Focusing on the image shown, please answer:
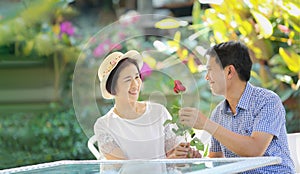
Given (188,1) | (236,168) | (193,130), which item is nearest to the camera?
(236,168)

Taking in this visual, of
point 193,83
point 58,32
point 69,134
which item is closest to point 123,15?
point 58,32

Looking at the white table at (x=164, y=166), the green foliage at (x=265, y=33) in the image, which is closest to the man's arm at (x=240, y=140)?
the white table at (x=164, y=166)

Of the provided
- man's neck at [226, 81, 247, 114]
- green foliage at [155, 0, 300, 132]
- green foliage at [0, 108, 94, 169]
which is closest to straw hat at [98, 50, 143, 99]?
man's neck at [226, 81, 247, 114]

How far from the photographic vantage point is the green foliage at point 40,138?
13.9 feet

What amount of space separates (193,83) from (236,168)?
0.35 meters

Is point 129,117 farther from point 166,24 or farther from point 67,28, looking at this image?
point 67,28

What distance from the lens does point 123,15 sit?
4.46m

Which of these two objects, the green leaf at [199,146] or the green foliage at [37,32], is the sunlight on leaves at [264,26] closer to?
the green foliage at [37,32]

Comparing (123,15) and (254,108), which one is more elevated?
(254,108)

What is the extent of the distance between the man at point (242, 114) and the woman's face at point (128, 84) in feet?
0.87

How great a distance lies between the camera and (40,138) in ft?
13.9

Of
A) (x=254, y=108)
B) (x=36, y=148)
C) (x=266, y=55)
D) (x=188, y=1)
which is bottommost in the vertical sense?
(x=36, y=148)

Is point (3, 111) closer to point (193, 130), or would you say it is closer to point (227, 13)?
point (227, 13)

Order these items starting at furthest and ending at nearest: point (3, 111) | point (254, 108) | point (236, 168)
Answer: point (3, 111)
point (254, 108)
point (236, 168)
